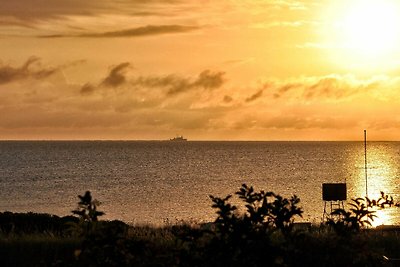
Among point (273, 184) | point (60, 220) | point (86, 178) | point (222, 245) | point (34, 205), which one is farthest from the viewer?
point (86, 178)

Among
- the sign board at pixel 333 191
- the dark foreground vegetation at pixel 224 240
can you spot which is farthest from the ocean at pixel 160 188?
the dark foreground vegetation at pixel 224 240

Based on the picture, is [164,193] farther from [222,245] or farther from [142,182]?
[222,245]

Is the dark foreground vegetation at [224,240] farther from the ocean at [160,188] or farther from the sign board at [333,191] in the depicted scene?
the ocean at [160,188]

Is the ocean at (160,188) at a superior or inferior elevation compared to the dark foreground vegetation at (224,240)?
superior

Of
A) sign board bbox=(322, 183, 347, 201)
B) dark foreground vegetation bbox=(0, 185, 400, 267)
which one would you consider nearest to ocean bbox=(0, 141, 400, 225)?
sign board bbox=(322, 183, 347, 201)

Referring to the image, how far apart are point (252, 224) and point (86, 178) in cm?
13647

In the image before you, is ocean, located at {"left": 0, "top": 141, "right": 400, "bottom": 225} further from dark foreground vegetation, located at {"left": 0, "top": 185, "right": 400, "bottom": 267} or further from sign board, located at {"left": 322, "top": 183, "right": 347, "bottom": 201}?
dark foreground vegetation, located at {"left": 0, "top": 185, "right": 400, "bottom": 267}

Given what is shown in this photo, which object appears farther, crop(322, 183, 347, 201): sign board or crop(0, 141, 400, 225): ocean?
crop(0, 141, 400, 225): ocean

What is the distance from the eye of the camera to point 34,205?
9400 centimetres

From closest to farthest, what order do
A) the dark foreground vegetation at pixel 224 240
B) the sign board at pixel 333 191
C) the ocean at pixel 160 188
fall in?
1. the dark foreground vegetation at pixel 224 240
2. the sign board at pixel 333 191
3. the ocean at pixel 160 188

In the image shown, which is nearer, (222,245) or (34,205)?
(222,245)

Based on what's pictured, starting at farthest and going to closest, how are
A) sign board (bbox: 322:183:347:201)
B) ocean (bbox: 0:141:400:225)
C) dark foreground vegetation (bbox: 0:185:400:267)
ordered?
ocean (bbox: 0:141:400:225) → sign board (bbox: 322:183:347:201) → dark foreground vegetation (bbox: 0:185:400:267)

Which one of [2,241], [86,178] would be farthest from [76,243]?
[86,178]

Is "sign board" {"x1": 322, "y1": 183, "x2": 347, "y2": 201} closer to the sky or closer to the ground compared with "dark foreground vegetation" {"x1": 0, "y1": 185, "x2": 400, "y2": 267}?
closer to the sky
